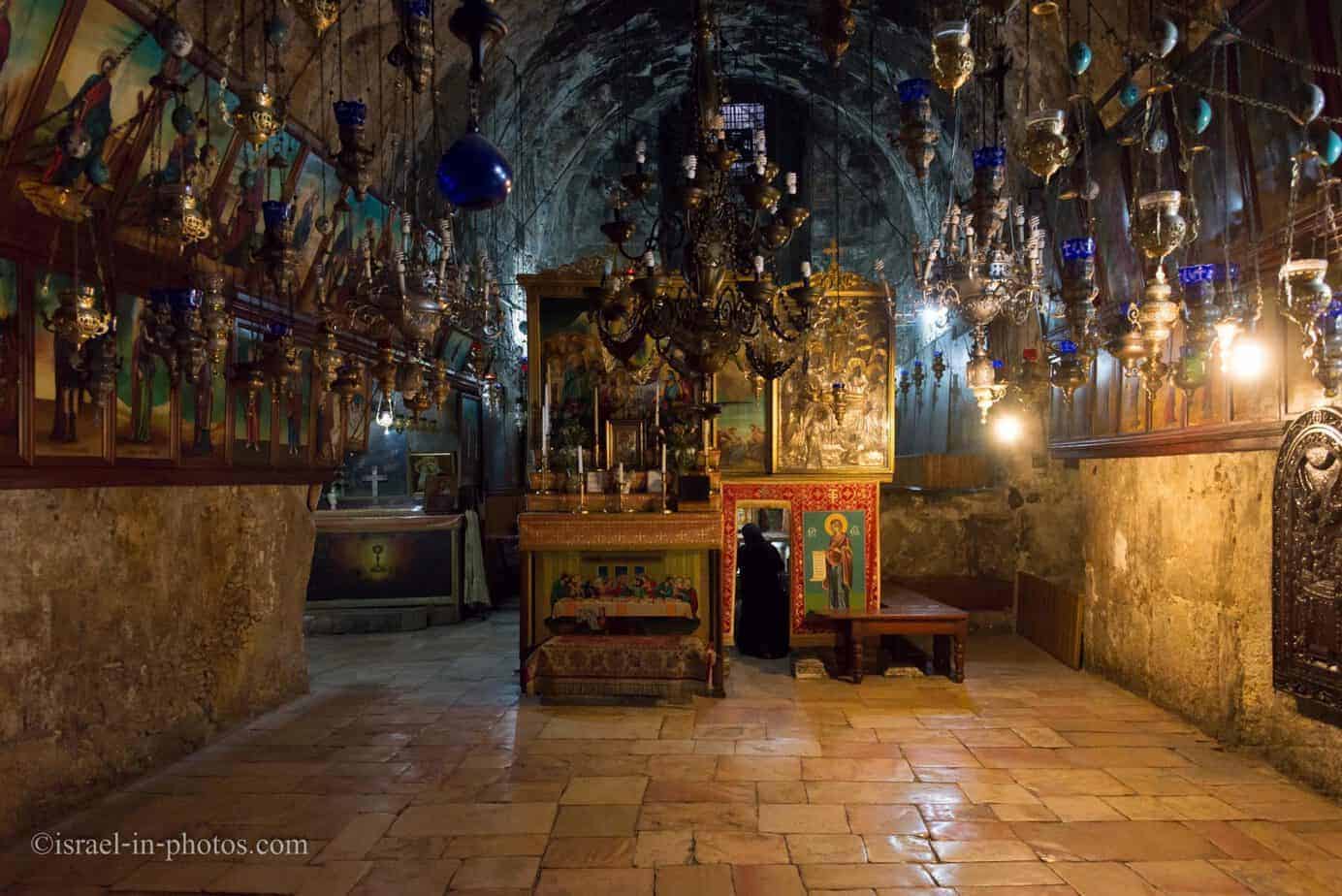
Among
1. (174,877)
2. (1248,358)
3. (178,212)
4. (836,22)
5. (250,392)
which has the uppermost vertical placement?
(836,22)

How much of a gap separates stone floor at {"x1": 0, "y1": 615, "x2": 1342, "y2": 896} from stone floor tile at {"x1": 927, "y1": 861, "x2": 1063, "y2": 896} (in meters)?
0.01

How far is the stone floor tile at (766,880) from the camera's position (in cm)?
413

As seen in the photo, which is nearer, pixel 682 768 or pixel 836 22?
pixel 836 22

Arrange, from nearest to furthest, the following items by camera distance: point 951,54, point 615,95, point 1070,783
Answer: point 951,54 → point 1070,783 → point 615,95

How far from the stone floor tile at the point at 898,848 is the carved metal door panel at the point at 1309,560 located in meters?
2.89

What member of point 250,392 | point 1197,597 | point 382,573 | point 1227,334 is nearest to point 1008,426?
point 1197,597

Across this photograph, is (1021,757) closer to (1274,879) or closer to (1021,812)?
(1021,812)

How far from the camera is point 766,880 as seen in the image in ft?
13.9

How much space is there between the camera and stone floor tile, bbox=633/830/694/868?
447cm

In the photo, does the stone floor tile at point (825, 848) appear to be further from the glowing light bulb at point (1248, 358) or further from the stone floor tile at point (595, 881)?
the glowing light bulb at point (1248, 358)

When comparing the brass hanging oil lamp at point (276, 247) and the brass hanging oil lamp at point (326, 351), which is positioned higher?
the brass hanging oil lamp at point (276, 247)

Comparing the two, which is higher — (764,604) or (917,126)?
(917,126)

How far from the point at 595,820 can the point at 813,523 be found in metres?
5.05

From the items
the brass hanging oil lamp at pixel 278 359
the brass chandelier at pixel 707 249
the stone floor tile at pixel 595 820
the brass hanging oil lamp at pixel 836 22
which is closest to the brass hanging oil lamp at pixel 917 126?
the brass hanging oil lamp at pixel 836 22
